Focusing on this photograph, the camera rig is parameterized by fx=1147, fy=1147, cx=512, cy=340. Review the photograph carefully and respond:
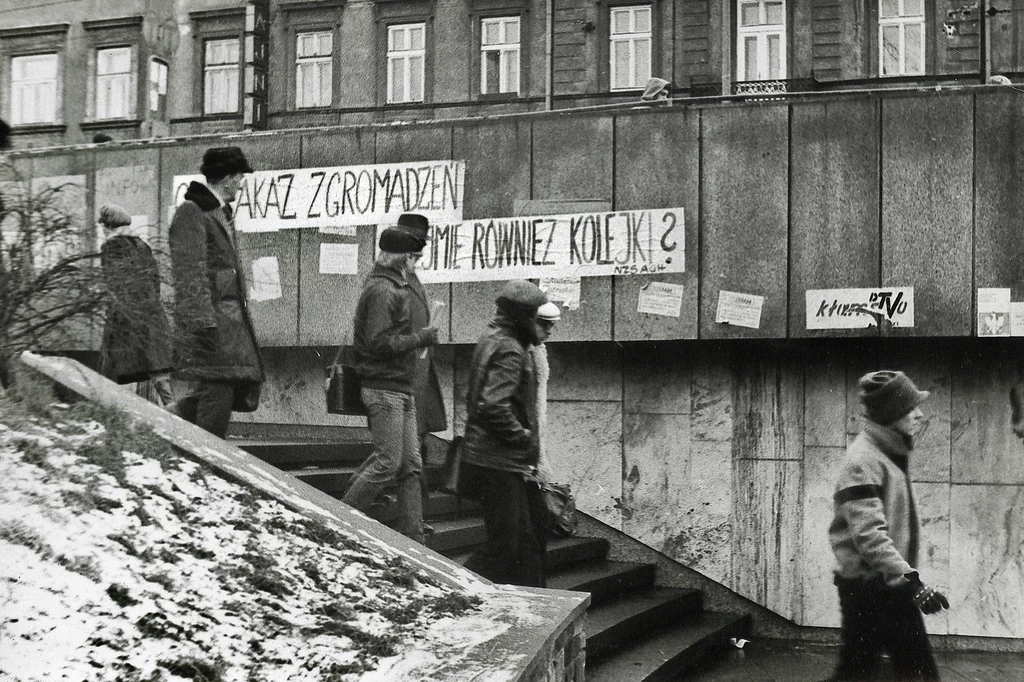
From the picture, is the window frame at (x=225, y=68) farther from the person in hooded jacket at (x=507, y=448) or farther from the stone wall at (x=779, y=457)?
the person in hooded jacket at (x=507, y=448)

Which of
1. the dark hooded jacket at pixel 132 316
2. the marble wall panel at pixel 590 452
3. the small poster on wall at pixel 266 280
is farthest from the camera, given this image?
the small poster on wall at pixel 266 280

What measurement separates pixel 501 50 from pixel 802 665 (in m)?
5.75

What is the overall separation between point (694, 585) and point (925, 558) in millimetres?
1667

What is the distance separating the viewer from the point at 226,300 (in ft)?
18.6

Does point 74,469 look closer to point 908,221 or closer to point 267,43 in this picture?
point 908,221

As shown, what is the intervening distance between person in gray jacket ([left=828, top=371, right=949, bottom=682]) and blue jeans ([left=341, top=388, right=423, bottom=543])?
6.98 ft

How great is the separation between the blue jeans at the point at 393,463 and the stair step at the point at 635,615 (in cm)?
111

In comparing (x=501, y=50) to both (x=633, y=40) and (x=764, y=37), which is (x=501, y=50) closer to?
(x=633, y=40)

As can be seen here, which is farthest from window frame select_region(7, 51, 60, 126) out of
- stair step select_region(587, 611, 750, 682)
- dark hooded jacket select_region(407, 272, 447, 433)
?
stair step select_region(587, 611, 750, 682)

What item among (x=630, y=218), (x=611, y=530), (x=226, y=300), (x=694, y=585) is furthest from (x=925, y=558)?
(x=226, y=300)

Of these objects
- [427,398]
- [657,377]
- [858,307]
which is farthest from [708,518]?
[427,398]

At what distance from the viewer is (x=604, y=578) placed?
24.1ft

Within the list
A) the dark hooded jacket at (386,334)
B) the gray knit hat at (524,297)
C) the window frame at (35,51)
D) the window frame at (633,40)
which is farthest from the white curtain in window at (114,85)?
the gray knit hat at (524,297)

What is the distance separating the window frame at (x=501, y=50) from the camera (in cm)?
1005
